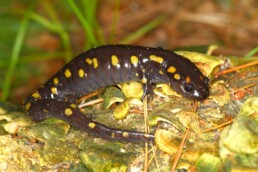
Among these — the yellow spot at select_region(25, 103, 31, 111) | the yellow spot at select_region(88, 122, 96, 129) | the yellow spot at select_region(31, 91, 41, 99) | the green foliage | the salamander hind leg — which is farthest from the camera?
the green foliage

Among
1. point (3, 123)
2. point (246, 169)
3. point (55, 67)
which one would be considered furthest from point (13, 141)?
point (55, 67)

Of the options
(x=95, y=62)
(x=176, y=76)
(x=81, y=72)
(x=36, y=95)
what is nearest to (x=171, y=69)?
(x=176, y=76)

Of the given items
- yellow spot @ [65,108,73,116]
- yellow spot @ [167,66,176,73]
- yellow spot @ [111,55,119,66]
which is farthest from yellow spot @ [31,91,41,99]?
yellow spot @ [167,66,176,73]

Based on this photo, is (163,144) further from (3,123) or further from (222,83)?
(3,123)

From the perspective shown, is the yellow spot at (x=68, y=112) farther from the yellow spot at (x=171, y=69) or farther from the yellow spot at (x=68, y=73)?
the yellow spot at (x=171, y=69)

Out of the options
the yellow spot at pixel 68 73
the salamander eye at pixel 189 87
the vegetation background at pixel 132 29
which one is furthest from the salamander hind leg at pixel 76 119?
the vegetation background at pixel 132 29

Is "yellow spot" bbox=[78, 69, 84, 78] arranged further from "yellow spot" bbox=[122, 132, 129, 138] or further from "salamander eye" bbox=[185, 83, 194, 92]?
"yellow spot" bbox=[122, 132, 129, 138]

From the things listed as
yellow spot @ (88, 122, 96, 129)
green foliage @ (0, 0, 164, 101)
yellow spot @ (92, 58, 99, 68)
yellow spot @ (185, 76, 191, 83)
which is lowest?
yellow spot @ (88, 122, 96, 129)

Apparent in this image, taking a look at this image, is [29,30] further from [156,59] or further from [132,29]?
[156,59]

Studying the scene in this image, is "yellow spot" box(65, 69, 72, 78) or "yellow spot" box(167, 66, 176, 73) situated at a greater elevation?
"yellow spot" box(167, 66, 176, 73)
